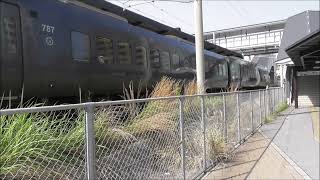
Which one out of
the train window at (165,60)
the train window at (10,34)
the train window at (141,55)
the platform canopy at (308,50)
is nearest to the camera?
the train window at (10,34)

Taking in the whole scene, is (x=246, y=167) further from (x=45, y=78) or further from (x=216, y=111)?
(x=45, y=78)

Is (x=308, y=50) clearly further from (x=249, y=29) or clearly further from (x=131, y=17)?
(x=249, y=29)

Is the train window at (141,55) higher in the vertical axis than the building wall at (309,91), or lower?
higher

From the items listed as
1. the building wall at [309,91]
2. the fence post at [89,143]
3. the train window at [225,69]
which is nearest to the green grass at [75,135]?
the fence post at [89,143]

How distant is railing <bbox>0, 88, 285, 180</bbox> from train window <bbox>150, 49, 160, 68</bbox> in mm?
5182

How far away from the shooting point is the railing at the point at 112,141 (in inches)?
159

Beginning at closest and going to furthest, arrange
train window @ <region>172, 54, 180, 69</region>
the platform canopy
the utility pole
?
the utility pole < the platform canopy < train window @ <region>172, 54, 180, 69</region>

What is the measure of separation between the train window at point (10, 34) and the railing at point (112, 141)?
101 inches

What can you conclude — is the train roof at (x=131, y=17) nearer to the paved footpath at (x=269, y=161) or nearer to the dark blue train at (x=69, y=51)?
the dark blue train at (x=69, y=51)

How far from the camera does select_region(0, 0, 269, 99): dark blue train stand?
25.9ft

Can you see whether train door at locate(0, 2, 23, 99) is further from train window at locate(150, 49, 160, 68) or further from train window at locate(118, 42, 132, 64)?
train window at locate(150, 49, 160, 68)

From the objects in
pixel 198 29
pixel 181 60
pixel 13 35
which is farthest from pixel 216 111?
pixel 181 60

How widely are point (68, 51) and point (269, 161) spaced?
436cm

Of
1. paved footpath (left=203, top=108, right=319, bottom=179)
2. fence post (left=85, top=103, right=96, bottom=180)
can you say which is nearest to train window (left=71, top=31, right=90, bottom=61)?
paved footpath (left=203, top=108, right=319, bottom=179)
